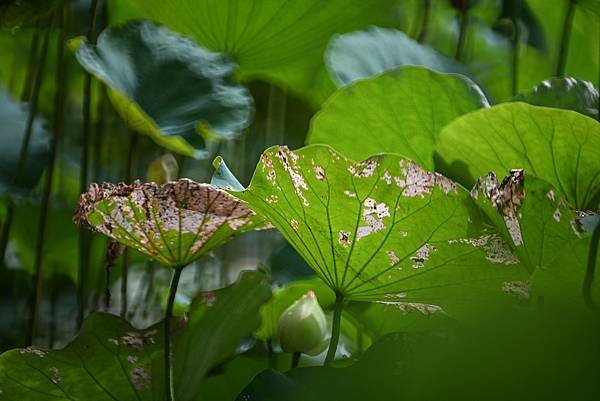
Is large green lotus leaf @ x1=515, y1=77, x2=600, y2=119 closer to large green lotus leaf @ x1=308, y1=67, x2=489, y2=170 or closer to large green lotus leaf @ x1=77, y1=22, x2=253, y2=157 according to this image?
large green lotus leaf @ x1=308, y1=67, x2=489, y2=170

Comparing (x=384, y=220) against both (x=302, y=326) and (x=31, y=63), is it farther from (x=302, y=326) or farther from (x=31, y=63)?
(x=31, y=63)

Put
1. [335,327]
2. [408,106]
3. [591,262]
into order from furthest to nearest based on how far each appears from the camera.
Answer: [408,106], [335,327], [591,262]

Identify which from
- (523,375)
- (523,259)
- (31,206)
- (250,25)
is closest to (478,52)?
(250,25)

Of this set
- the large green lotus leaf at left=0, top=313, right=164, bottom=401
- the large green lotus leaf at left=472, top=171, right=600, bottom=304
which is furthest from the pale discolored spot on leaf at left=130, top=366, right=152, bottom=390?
the large green lotus leaf at left=472, top=171, right=600, bottom=304

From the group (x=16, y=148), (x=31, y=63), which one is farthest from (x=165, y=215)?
(x=31, y=63)

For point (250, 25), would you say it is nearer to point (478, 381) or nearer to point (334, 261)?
point (334, 261)
